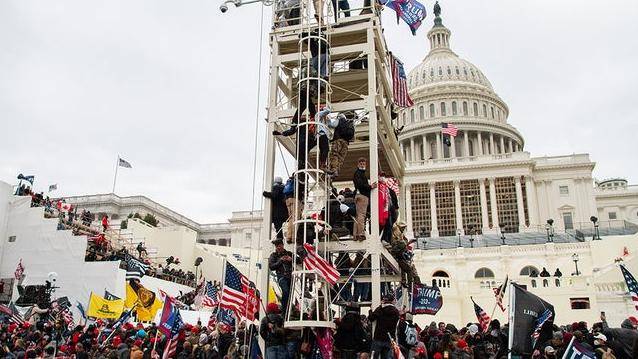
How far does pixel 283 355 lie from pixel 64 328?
1150cm

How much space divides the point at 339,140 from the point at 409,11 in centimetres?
622

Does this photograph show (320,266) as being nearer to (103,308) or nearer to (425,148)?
(103,308)

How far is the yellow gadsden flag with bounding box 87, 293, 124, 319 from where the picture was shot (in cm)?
2003

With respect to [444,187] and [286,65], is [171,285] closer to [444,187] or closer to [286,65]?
[286,65]

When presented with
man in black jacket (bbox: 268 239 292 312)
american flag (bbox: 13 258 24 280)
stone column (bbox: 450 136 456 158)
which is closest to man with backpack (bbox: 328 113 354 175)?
man in black jacket (bbox: 268 239 292 312)

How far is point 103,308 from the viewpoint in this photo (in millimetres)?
20203

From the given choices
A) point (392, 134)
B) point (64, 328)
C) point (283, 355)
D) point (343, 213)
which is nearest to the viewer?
point (283, 355)

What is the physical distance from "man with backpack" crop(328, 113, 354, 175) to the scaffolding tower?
0.32 m

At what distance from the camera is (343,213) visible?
13102 millimetres

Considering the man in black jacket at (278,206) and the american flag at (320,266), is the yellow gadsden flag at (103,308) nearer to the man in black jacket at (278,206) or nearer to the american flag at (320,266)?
the man in black jacket at (278,206)

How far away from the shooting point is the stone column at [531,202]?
256 feet

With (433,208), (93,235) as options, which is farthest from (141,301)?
(433,208)

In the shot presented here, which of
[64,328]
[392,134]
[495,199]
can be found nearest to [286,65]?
[392,134]

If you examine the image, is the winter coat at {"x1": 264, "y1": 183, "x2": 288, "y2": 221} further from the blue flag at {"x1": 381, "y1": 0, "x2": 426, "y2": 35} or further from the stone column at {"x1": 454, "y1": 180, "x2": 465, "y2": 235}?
the stone column at {"x1": 454, "y1": 180, "x2": 465, "y2": 235}
